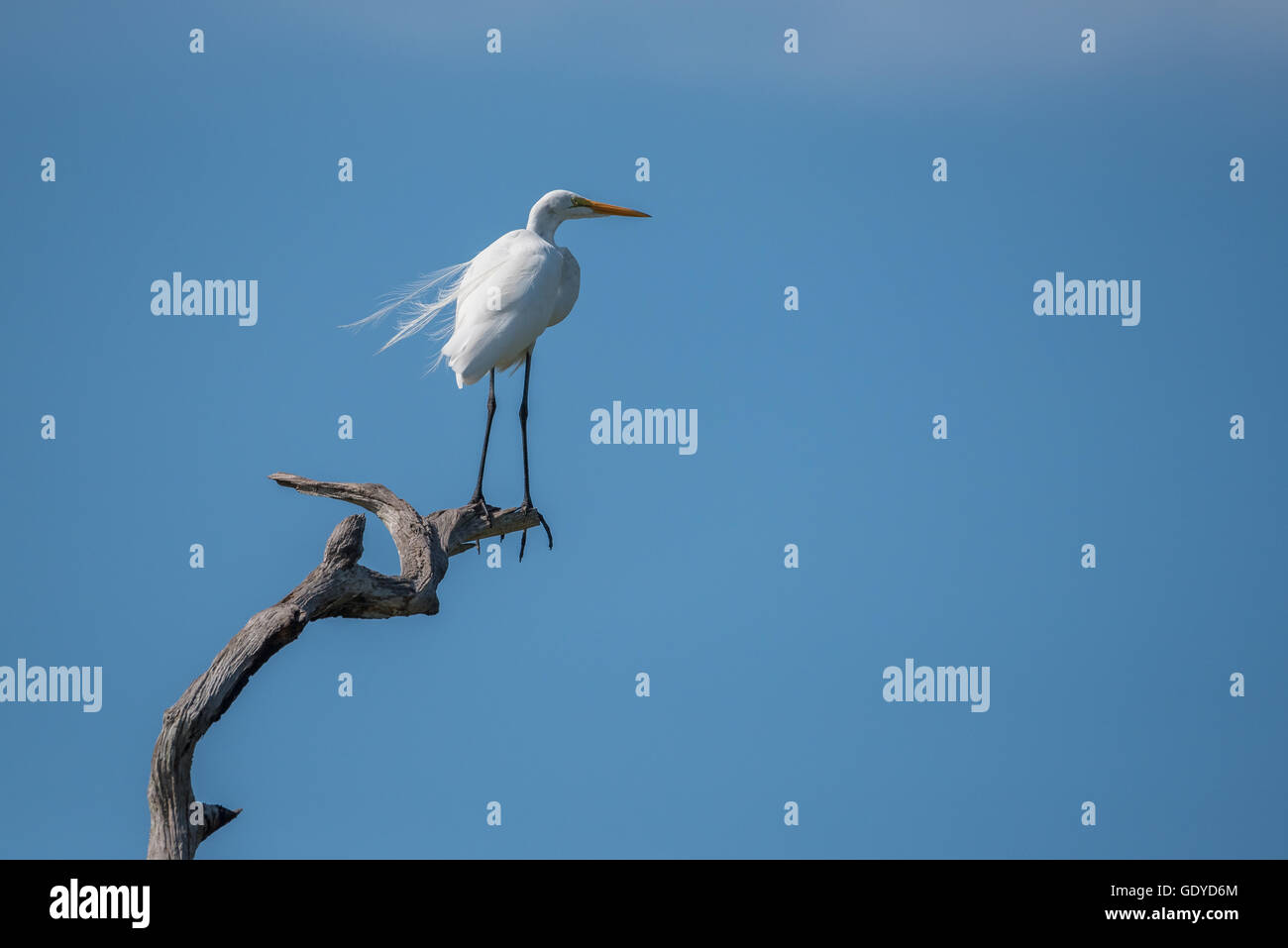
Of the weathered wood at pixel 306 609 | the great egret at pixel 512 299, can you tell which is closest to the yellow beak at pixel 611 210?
the great egret at pixel 512 299

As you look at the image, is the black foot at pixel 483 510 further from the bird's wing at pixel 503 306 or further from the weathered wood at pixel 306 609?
the bird's wing at pixel 503 306

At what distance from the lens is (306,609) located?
19.0ft

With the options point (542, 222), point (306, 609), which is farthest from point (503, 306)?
point (306, 609)

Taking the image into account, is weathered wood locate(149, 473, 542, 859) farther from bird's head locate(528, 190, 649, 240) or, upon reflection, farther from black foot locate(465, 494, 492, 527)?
bird's head locate(528, 190, 649, 240)

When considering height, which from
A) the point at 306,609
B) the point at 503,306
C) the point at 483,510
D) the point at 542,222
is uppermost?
the point at 542,222

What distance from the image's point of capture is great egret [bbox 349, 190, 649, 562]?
8539 mm

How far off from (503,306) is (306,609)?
338 centimetres

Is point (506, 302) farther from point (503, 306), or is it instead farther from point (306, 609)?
point (306, 609)

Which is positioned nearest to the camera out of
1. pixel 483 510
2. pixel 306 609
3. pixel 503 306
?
pixel 306 609

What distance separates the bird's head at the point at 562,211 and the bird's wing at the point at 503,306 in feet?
1.03

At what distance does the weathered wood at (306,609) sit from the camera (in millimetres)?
5277

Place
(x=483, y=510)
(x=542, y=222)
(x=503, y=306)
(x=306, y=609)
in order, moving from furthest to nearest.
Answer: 1. (x=542, y=222)
2. (x=503, y=306)
3. (x=483, y=510)
4. (x=306, y=609)

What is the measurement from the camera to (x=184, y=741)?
529 centimetres

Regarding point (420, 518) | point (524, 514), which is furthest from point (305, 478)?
point (524, 514)
